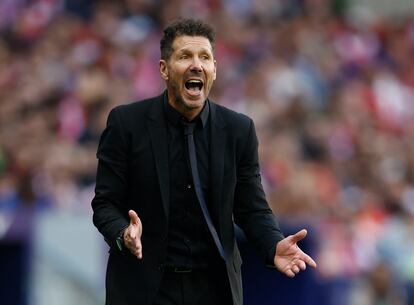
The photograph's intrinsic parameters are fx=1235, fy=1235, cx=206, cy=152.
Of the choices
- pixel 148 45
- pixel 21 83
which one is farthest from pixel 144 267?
pixel 148 45

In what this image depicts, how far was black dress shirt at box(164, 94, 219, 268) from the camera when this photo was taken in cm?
557

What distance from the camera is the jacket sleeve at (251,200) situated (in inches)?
224

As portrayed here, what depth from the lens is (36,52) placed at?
43.6 ft

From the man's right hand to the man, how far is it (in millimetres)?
236

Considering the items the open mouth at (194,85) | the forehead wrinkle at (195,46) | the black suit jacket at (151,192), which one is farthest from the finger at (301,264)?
the forehead wrinkle at (195,46)

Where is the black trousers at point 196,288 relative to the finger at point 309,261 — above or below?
below

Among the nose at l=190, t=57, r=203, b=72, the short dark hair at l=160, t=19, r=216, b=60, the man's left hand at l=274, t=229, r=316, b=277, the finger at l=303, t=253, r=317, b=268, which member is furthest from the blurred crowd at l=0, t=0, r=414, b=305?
the finger at l=303, t=253, r=317, b=268

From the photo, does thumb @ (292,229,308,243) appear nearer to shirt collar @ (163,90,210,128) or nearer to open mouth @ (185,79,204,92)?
shirt collar @ (163,90,210,128)

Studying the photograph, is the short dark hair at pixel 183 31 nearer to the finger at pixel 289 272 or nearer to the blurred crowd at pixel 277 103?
the finger at pixel 289 272

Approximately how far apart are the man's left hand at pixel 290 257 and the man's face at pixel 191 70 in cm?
75

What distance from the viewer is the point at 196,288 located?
5617mm

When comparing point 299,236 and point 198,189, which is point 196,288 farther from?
point 299,236

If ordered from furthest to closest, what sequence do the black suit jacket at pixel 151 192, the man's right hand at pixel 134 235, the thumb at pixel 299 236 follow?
the black suit jacket at pixel 151 192 < the thumb at pixel 299 236 < the man's right hand at pixel 134 235

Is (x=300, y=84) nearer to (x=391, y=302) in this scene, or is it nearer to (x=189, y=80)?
(x=391, y=302)
